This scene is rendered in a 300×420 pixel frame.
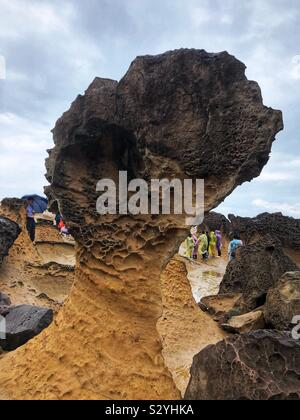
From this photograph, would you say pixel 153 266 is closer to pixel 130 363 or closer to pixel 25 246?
pixel 130 363

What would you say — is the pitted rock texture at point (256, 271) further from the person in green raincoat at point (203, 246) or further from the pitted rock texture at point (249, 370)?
the person in green raincoat at point (203, 246)

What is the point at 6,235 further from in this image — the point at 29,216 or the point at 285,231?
the point at 285,231

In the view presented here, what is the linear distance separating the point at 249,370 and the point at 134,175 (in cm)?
143

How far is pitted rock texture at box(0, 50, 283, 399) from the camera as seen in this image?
2.32 m

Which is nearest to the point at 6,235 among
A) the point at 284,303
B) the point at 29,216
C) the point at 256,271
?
the point at 29,216

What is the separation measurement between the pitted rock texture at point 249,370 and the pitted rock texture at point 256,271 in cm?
271

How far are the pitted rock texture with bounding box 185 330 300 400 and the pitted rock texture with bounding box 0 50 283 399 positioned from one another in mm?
476

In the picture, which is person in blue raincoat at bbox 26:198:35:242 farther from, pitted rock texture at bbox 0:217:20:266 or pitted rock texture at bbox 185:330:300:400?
pitted rock texture at bbox 185:330:300:400

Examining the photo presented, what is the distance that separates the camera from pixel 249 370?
1848mm

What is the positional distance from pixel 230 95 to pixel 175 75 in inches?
14.2

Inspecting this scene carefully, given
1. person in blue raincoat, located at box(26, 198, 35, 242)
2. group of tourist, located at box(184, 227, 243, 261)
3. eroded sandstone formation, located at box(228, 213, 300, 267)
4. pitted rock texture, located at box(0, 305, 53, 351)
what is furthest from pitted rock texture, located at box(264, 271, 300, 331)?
group of tourist, located at box(184, 227, 243, 261)

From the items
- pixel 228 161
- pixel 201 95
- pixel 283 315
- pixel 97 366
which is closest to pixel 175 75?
pixel 201 95

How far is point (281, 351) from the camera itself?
1.92 metres

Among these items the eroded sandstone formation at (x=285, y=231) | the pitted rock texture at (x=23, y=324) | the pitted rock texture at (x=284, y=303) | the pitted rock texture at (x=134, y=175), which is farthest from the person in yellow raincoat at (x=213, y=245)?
the pitted rock texture at (x=134, y=175)
